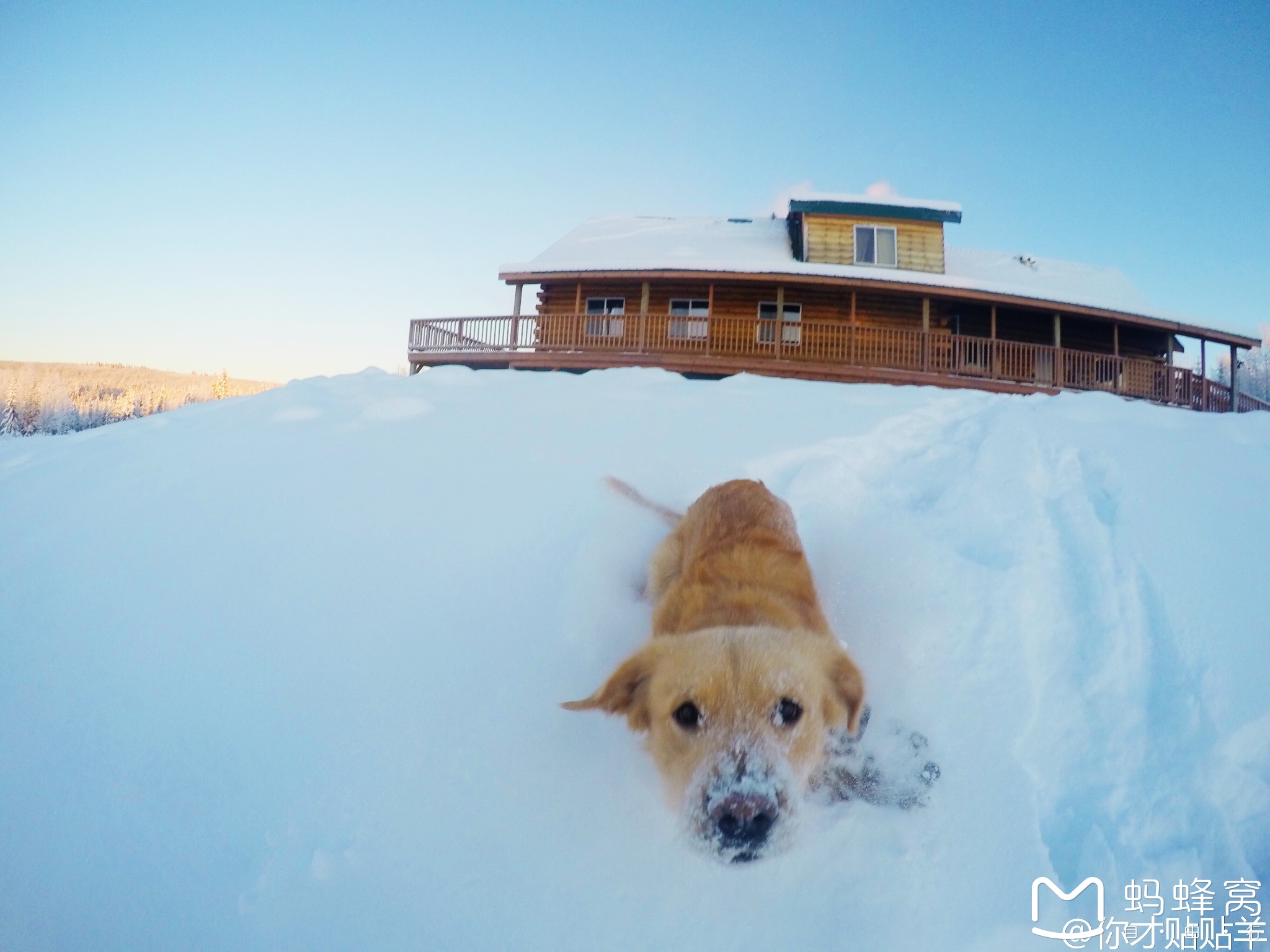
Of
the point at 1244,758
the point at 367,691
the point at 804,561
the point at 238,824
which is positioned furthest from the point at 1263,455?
the point at 238,824

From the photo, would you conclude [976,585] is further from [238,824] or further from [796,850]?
[238,824]

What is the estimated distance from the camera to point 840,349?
16.0m

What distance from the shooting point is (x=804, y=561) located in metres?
3.08

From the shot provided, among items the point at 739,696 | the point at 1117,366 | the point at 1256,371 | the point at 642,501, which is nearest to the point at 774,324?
the point at 1117,366

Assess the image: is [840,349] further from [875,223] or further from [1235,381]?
[1235,381]

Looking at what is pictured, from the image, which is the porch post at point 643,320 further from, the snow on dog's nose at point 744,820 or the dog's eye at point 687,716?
the snow on dog's nose at point 744,820

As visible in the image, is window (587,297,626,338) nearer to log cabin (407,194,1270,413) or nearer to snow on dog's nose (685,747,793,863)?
log cabin (407,194,1270,413)

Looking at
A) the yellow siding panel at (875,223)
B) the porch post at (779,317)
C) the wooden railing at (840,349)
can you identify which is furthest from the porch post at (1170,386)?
the porch post at (779,317)

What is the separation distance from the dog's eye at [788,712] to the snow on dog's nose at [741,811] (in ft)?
0.71

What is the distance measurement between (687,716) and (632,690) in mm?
267

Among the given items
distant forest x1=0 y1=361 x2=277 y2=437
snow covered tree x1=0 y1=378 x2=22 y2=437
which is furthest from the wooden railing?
snow covered tree x1=0 y1=378 x2=22 y2=437

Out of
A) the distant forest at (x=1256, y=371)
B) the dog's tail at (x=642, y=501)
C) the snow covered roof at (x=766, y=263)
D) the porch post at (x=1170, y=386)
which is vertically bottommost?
the dog's tail at (x=642, y=501)

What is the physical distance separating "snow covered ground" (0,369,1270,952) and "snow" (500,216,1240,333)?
12.6m

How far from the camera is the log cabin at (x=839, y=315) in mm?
15234
